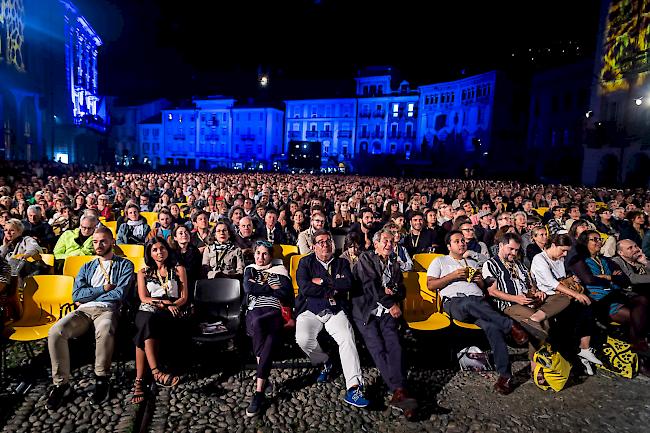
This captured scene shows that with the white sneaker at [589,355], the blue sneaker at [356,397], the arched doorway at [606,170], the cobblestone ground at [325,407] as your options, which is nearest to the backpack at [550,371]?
the cobblestone ground at [325,407]

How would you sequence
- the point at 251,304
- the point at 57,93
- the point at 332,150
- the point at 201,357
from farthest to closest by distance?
the point at 332,150, the point at 57,93, the point at 201,357, the point at 251,304

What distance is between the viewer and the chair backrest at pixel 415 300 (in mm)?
5453

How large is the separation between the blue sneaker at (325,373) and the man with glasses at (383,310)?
0.51 metres

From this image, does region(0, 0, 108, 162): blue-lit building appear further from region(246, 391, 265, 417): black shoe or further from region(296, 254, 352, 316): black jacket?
region(246, 391, 265, 417): black shoe

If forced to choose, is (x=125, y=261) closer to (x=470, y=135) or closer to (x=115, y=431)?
(x=115, y=431)

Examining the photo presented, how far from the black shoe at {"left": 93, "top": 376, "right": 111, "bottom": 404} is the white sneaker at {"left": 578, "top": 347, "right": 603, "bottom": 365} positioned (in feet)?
16.9

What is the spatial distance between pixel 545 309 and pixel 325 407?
272cm

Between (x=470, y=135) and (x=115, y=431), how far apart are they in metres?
50.3

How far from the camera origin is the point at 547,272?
5.30 metres

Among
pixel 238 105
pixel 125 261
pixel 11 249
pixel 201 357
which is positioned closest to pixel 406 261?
pixel 201 357

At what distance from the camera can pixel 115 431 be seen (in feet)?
12.3

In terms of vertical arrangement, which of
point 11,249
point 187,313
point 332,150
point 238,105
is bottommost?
point 187,313

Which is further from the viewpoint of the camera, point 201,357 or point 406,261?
point 406,261

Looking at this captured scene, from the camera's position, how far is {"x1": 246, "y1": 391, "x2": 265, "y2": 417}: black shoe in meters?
4.05
